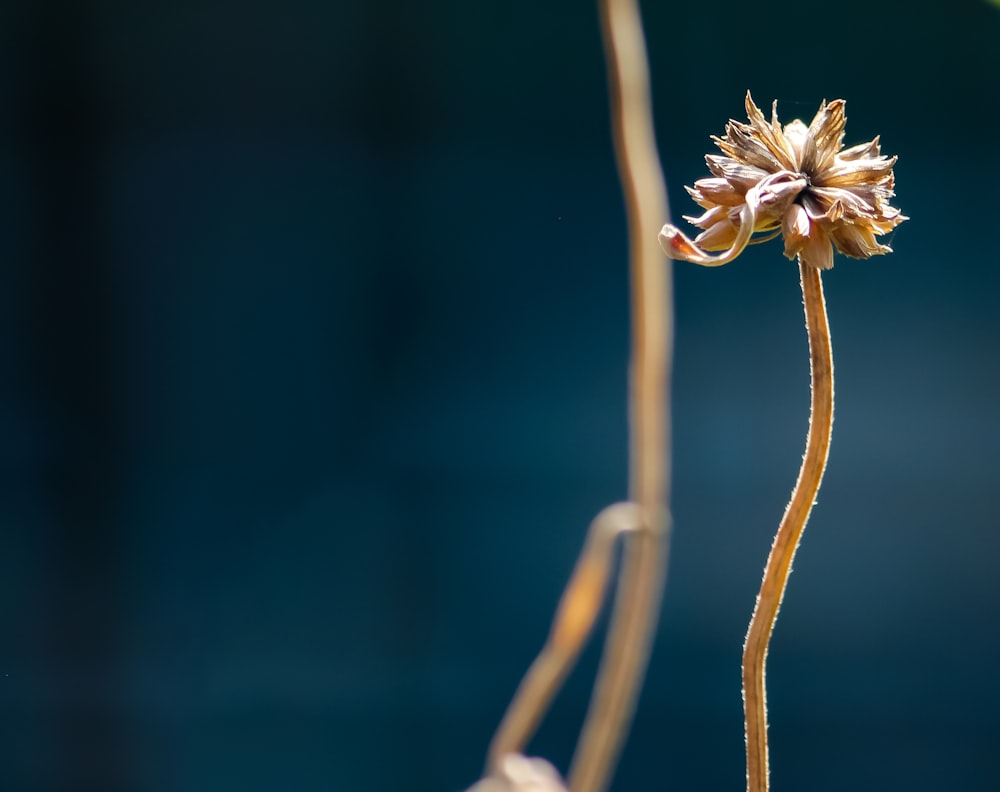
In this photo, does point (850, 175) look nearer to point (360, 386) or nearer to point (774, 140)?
point (774, 140)

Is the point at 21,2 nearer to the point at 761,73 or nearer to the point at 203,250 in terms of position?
the point at 203,250

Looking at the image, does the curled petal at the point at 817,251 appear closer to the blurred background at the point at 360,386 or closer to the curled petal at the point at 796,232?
the curled petal at the point at 796,232

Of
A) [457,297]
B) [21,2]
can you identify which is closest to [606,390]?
[457,297]

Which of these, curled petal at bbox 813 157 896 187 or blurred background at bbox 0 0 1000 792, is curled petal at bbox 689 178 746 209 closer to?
curled petal at bbox 813 157 896 187

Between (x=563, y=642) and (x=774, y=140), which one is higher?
(x=774, y=140)

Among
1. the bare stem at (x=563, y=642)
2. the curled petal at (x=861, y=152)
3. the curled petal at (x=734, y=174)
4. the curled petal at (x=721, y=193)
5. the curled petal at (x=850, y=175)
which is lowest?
the bare stem at (x=563, y=642)

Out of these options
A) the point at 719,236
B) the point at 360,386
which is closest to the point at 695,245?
the point at 719,236

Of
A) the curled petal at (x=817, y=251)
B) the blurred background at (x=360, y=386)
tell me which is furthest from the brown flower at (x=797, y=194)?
the blurred background at (x=360, y=386)
